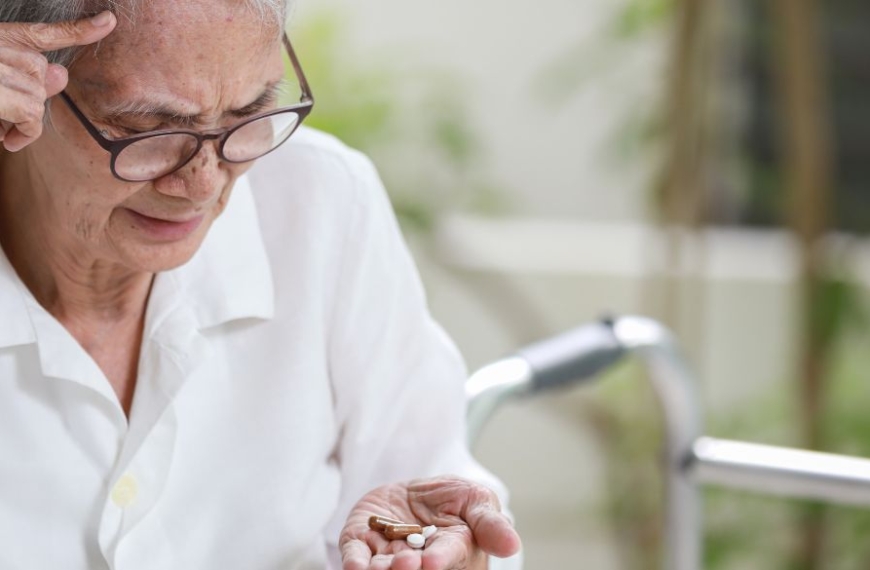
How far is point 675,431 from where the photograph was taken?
181 centimetres

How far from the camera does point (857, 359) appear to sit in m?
3.49

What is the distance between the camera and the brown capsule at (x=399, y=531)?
1.27 meters

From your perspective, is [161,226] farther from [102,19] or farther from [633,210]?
[633,210]

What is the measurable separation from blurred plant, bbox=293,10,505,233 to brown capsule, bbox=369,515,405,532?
1.95 m

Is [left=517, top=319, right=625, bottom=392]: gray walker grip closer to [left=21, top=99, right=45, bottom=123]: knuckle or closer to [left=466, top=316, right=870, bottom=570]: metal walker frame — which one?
[left=466, top=316, right=870, bottom=570]: metal walker frame

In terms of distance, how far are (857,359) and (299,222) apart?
7.89ft

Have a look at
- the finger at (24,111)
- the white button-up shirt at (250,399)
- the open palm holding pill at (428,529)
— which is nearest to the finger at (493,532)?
the open palm holding pill at (428,529)

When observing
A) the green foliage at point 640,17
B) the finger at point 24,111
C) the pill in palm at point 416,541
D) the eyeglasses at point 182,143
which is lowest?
the pill in palm at point 416,541

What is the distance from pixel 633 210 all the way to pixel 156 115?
2.94 m

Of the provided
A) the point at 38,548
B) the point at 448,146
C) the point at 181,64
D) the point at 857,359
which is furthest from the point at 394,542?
the point at 857,359

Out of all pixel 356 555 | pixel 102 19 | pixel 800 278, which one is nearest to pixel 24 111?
pixel 102 19

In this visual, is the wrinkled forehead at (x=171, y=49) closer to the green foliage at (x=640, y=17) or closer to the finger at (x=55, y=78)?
the finger at (x=55, y=78)

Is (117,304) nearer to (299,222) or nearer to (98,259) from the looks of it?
(98,259)

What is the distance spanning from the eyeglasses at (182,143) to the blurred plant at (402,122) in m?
1.84
